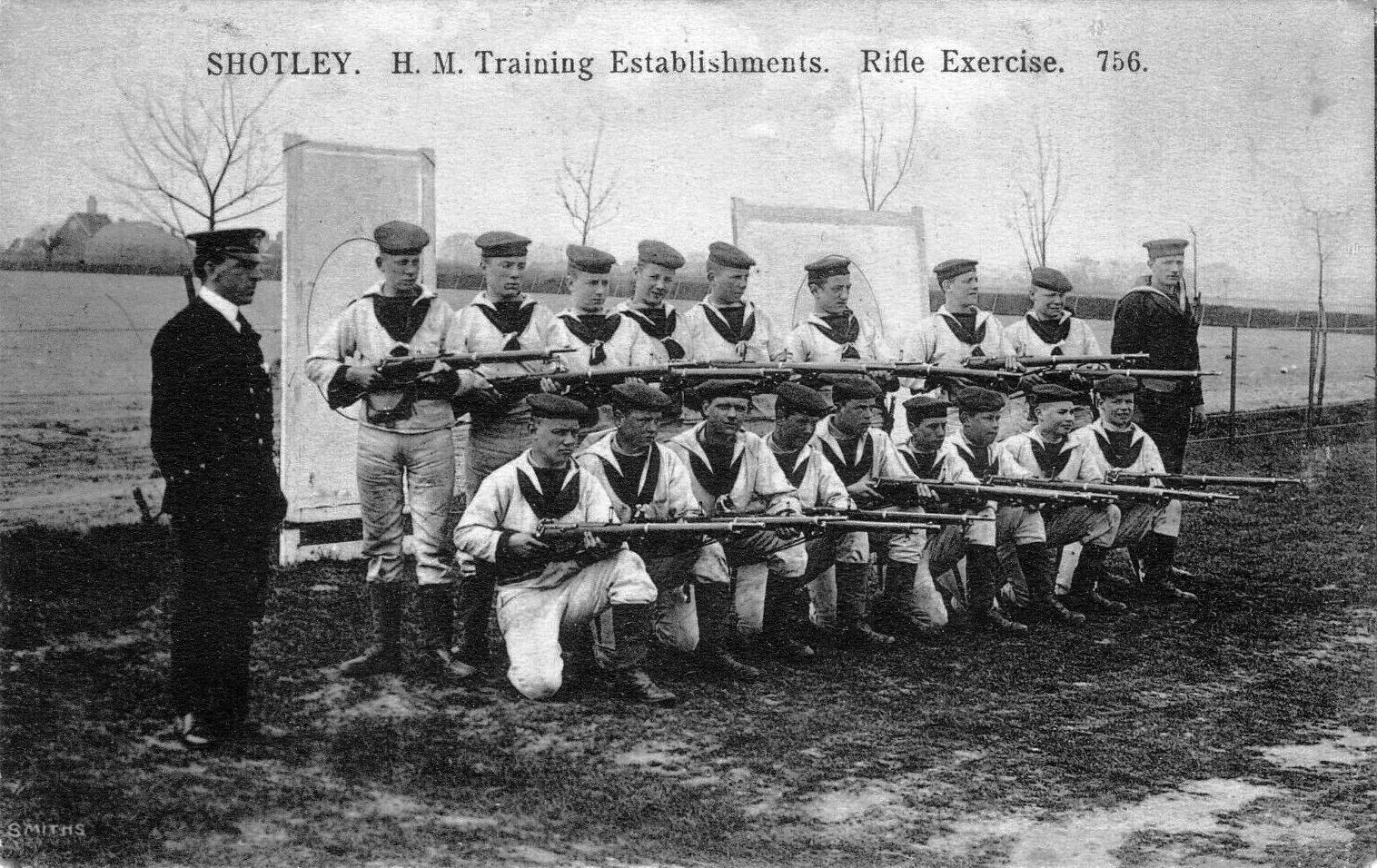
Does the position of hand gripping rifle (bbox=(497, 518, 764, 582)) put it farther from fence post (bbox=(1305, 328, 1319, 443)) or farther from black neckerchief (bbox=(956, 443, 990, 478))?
fence post (bbox=(1305, 328, 1319, 443))

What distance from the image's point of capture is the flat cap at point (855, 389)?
5.39 m

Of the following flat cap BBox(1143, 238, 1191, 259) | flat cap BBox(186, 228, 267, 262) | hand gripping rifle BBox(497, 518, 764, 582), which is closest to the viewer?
flat cap BBox(186, 228, 267, 262)

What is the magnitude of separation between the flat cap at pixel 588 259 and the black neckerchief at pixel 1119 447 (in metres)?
2.70

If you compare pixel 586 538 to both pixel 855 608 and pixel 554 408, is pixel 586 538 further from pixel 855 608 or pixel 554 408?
pixel 855 608

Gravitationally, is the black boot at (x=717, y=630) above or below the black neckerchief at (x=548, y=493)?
below

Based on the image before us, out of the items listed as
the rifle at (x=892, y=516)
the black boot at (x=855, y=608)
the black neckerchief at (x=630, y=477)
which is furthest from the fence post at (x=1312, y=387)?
the black neckerchief at (x=630, y=477)

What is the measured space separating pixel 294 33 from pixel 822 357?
9.45ft

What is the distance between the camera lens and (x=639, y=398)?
4773 millimetres

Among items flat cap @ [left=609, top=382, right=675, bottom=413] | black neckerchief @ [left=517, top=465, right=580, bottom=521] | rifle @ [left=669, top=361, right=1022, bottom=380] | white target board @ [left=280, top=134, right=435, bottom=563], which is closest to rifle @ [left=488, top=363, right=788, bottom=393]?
rifle @ [left=669, top=361, right=1022, bottom=380]

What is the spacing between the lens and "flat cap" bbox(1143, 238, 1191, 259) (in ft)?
19.3

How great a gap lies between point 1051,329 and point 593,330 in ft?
8.30

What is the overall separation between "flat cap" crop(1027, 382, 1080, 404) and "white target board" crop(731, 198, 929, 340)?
2.49 ft

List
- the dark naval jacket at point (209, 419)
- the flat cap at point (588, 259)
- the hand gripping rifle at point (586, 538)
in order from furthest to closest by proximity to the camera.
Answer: the flat cap at point (588, 259) → the hand gripping rifle at point (586, 538) → the dark naval jacket at point (209, 419)

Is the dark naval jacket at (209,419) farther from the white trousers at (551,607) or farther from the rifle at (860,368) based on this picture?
the rifle at (860,368)
